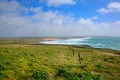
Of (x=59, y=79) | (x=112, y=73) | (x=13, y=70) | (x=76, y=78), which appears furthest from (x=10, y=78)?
(x=112, y=73)

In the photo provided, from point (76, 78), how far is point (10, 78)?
5.80m

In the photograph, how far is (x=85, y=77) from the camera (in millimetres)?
14969

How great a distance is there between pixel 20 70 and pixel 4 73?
80.0 inches

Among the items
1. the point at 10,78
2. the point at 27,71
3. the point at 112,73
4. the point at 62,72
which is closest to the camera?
the point at 10,78

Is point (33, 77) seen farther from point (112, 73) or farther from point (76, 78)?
point (112, 73)

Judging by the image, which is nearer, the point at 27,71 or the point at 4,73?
the point at 4,73

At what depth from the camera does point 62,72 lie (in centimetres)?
1583

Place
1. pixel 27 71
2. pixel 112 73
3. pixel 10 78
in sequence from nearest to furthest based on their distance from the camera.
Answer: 1. pixel 10 78
2. pixel 27 71
3. pixel 112 73

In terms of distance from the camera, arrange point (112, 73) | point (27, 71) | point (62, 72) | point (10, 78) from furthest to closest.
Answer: point (112, 73) → point (27, 71) → point (62, 72) → point (10, 78)

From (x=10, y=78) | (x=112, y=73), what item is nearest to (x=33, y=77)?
(x=10, y=78)

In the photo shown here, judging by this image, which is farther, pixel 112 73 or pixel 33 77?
pixel 112 73

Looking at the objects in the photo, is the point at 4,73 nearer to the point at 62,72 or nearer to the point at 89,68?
the point at 62,72

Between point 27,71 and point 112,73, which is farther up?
point 27,71

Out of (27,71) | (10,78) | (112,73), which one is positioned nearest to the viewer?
(10,78)
